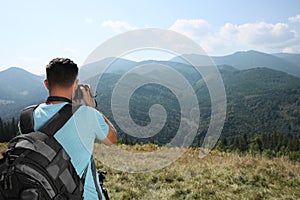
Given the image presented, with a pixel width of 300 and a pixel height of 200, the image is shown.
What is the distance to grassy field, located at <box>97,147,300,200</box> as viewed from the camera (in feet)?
19.9

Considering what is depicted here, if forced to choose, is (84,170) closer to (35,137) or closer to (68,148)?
(68,148)

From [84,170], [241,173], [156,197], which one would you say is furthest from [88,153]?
[241,173]

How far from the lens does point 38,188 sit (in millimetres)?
1948

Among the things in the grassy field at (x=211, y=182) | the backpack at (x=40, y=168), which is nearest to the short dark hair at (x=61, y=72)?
the backpack at (x=40, y=168)

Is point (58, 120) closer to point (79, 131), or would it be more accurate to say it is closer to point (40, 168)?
point (79, 131)

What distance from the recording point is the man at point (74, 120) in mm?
2148

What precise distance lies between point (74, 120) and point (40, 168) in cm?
41

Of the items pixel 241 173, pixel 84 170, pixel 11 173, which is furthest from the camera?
pixel 241 173

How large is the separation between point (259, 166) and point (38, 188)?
23.1ft

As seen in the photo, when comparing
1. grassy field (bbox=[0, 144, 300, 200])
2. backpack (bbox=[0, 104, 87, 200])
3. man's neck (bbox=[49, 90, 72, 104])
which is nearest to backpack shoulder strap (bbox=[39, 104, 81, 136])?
backpack (bbox=[0, 104, 87, 200])

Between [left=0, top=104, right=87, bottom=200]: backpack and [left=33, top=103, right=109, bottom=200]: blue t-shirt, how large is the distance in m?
0.04

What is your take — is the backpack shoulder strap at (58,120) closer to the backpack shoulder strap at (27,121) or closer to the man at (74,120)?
the man at (74,120)

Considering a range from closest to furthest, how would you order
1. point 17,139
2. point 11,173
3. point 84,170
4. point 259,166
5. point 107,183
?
point 11,173 < point 17,139 < point 84,170 < point 107,183 < point 259,166

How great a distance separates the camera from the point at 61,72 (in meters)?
2.27
